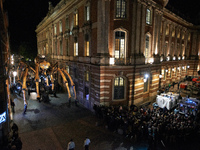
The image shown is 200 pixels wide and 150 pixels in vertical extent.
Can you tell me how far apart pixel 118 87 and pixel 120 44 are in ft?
18.3

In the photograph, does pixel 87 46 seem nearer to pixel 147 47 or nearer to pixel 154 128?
pixel 147 47

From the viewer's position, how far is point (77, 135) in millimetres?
13781

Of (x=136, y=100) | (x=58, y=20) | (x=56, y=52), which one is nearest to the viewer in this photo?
(x=136, y=100)

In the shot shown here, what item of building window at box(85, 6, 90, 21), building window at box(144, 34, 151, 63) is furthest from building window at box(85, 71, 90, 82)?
building window at box(144, 34, 151, 63)

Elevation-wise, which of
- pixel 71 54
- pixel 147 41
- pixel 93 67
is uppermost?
pixel 147 41

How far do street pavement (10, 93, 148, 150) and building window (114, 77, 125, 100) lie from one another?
13.3ft

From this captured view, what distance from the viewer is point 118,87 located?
19.2 meters

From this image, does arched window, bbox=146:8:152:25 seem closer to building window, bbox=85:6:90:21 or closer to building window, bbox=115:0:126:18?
building window, bbox=115:0:126:18

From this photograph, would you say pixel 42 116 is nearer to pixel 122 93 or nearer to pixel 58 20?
pixel 122 93

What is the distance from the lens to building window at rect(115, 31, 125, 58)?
733 inches

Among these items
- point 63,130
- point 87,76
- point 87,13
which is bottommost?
point 63,130

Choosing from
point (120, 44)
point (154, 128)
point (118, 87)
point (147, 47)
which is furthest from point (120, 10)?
point (154, 128)

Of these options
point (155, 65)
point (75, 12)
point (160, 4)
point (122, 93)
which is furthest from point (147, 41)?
point (75, 12)

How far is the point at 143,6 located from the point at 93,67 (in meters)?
10.6
